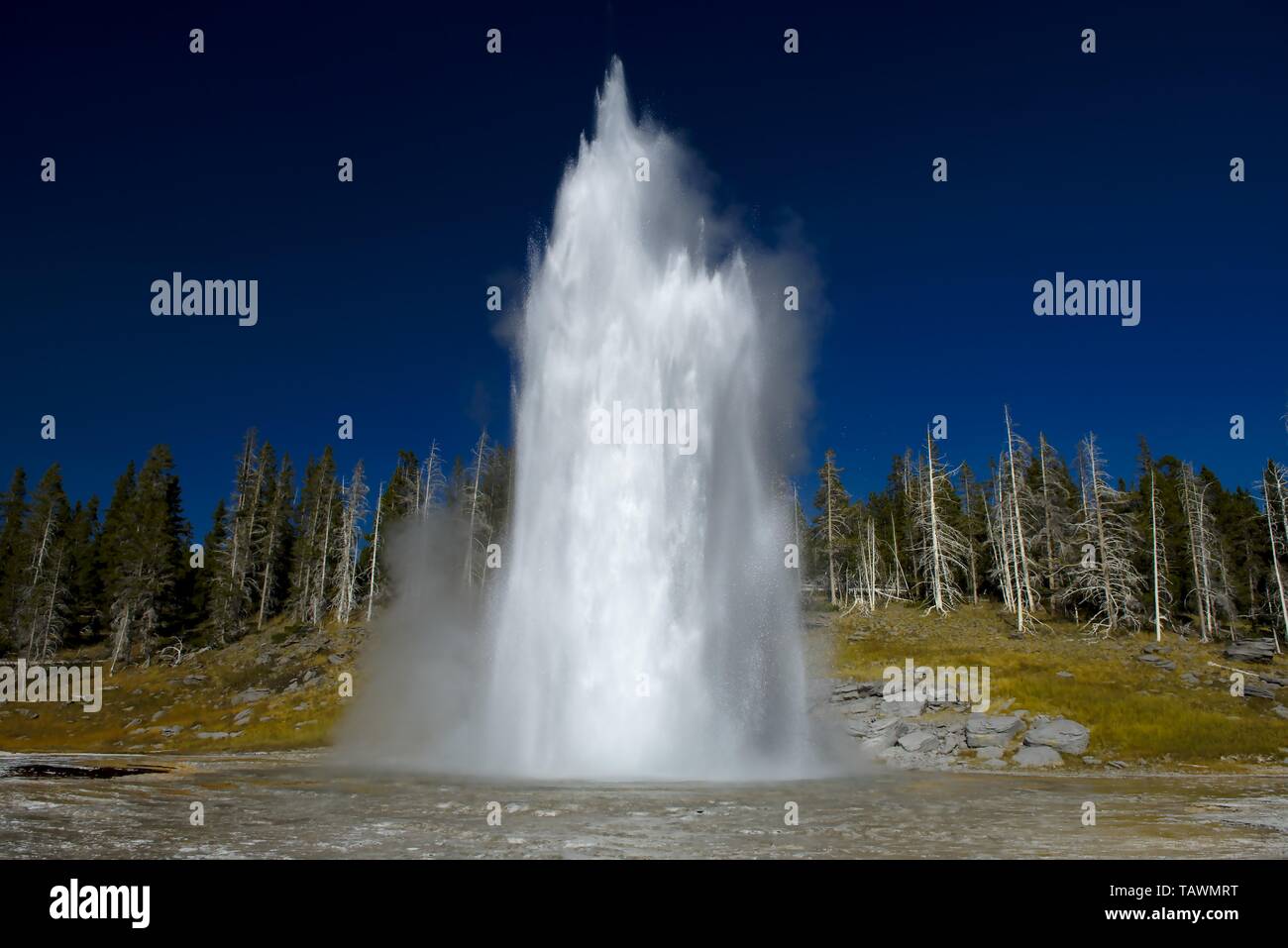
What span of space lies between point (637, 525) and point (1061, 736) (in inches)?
781

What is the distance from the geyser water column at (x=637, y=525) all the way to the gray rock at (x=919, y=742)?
7.29 m

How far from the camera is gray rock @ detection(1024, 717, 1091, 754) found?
3200cm

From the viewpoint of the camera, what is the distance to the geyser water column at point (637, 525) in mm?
25031

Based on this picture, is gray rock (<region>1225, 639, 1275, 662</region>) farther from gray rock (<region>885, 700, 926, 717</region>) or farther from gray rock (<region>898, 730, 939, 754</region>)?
gray rock (<region>898, 730, 939, 754</region>)

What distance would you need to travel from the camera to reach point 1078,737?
32344 millimetres

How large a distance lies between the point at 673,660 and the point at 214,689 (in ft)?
127

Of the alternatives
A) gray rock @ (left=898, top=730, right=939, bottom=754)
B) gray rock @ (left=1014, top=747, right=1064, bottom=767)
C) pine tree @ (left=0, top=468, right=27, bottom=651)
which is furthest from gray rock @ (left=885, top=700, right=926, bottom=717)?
pine tree @ (left=0, top=468, right=27, bottom=651)

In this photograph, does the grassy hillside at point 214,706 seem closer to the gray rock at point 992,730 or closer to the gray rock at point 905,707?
the gray rock at point 905,707

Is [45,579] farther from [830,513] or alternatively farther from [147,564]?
[830,513]

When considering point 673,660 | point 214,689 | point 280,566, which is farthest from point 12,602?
point 673,660

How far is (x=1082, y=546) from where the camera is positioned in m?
57.8

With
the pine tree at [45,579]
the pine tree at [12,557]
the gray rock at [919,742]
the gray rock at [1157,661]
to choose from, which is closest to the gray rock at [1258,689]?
the gray rock at [1157,661]

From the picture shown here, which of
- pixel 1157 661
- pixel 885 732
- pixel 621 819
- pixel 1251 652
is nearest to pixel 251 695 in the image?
pixel 885 732

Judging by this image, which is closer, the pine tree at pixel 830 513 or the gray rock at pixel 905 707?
the gray rock at pixel 905 707
